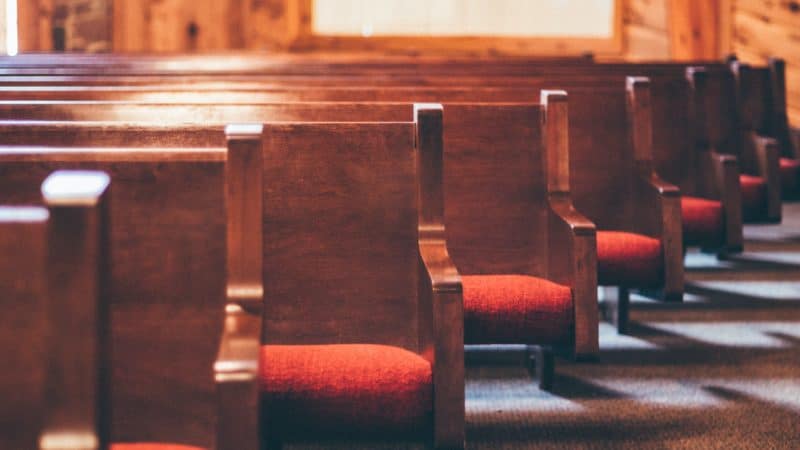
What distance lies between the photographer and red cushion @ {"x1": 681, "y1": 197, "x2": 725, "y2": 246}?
2.95 meters

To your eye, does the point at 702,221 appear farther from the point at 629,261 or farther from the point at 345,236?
the point at 345,236

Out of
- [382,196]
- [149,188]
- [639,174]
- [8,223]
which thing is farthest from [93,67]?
[8,223]

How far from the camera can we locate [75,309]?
833mm

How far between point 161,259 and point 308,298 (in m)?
0.42

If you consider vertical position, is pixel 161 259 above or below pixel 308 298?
above

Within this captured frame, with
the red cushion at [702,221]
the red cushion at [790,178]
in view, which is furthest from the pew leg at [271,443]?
the red cushion at [790,178]

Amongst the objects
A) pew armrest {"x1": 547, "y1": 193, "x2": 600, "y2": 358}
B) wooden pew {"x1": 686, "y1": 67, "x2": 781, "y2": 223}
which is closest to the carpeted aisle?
pew armrest {"x1": 547, "y1": 193, "x2": 600, "y2": 358}

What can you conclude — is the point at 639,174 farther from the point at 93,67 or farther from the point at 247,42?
the point at 247,42

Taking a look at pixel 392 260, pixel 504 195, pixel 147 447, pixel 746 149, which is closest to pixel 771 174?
pixel 746 149

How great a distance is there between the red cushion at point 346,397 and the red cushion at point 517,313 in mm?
412

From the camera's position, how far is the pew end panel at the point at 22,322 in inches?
34.3

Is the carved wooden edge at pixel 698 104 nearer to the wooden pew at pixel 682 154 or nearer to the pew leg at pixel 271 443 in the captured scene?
the wooden pew at pixel 682 154

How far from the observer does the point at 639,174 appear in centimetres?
253

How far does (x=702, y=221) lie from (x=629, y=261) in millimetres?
580
